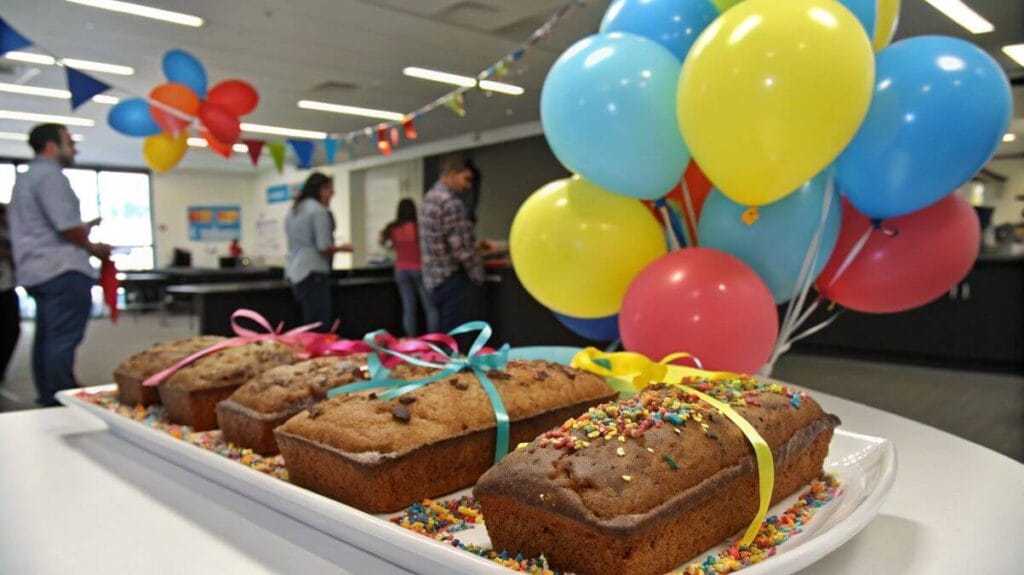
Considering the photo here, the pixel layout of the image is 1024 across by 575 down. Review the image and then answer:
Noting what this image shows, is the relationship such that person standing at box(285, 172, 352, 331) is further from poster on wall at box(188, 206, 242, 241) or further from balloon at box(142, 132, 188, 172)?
poster on wall at box(188, 206, 242, 241)

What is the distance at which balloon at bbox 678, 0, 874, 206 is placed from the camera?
1.20 m

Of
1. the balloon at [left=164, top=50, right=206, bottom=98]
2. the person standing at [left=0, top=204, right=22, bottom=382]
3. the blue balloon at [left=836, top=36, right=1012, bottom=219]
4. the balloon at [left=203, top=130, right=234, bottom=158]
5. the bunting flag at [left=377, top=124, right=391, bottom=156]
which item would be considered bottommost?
the person standing at [left=0, top=204, right=22, bottom=382]

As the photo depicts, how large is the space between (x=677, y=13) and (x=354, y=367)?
3.54 feet

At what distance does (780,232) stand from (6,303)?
5.39 m

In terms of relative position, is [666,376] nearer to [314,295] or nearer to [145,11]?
[314,295]

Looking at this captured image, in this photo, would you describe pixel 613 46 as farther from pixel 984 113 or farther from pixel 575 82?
pixel 984 113

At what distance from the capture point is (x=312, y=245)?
4.97m

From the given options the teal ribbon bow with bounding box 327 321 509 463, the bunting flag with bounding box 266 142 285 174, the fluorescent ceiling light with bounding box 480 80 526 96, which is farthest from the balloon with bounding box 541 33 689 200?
the fluorescent ceiling light with bounding box 480 80 526 96

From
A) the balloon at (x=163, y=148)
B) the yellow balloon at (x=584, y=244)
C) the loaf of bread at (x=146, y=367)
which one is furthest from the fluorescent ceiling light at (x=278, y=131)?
the yellow balloon at (x=584, y=244)

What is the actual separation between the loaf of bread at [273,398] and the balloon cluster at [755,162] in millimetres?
638

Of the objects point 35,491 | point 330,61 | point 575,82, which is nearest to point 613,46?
point 575,82

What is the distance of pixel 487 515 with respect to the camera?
731mm

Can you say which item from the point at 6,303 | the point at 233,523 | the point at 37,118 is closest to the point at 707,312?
the point at 233,523

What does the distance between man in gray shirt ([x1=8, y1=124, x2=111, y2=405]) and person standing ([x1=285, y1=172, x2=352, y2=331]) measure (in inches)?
68.2
